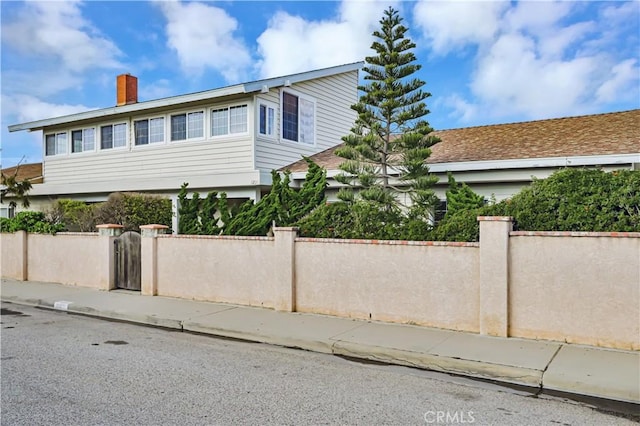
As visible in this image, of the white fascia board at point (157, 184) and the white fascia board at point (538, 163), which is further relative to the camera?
the white fascia board at point (157, 184)

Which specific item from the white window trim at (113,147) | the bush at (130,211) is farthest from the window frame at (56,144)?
the bush at (130,211)

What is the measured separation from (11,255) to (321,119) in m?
10.7

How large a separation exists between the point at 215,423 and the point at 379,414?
1575 mm

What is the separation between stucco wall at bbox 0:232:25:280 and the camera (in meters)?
15.2

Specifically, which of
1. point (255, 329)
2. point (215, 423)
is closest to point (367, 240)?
point (255, 329)

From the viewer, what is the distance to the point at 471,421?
195 inches

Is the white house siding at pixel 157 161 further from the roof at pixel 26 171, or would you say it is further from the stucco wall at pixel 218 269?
the stucco wall at pixel 218 269

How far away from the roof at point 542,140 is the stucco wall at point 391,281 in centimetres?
458

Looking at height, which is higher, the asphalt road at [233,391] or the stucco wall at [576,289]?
the stucco wall at [576,289]

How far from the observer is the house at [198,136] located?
49.9 ft

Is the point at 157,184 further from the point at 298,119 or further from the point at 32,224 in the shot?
the point at 298,119

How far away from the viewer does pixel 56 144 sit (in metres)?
20.2

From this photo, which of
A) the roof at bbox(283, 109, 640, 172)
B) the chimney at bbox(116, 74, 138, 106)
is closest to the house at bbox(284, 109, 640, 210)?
the roof at bbox(283, 109, 640, 172)

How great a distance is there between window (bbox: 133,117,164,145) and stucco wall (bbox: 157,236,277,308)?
6.19 metres
